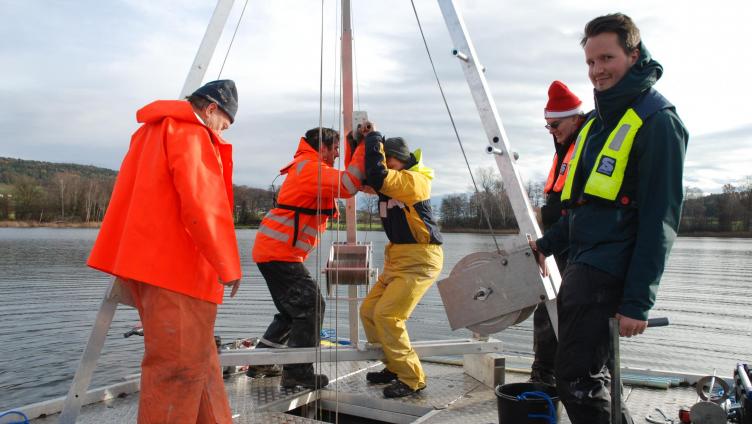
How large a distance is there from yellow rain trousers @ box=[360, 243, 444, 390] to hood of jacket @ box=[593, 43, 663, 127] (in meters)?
2.53

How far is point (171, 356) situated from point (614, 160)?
2238mm

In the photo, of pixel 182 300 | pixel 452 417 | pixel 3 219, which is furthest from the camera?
pixel 3 219

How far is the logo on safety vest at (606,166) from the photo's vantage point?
8.11ft

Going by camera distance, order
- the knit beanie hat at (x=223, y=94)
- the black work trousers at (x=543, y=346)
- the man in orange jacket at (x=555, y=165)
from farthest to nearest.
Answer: the black work trousers at (x=543, y=346), the man in orange jacket at (x=555, y=165), the knit beanie hat at (x=223, y=94)

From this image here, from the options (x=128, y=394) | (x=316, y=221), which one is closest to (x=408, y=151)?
(x=316, y=221)

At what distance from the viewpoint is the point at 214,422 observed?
10.4 ft

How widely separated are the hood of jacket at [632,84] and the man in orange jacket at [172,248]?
1913 millimetres

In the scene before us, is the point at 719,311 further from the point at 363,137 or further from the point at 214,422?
the point at 214,422

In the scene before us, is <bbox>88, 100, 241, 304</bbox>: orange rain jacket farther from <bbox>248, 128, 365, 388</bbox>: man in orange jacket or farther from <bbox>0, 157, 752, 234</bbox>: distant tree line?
<bbox>0, 157, 752, 234</bbox>: distant tree line

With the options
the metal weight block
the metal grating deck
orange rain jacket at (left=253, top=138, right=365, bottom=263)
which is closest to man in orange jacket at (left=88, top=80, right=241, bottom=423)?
the metal grating deck

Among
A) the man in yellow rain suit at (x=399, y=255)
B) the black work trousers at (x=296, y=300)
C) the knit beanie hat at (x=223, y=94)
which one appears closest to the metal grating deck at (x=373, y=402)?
the man in yellow rain suit at (x=399, y=255)

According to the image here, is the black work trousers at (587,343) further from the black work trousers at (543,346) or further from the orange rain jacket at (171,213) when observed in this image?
the black work trousers at (543,346)

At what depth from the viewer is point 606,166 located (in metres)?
2.49

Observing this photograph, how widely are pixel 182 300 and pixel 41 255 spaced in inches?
1294
